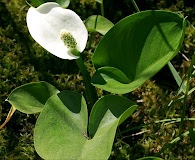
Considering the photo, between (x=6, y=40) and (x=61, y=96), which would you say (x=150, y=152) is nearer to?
(x=61, y=96)

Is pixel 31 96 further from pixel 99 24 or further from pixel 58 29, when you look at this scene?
pixel 99 24

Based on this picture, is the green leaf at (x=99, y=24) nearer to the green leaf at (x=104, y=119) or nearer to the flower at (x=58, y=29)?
the flower at (x=58, y=29)

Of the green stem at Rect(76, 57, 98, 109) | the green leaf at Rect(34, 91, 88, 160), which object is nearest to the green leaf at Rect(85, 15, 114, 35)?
the green stem at Rect(76, 57, 98, 109)

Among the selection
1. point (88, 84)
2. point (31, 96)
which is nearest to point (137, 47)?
point (88, 84)

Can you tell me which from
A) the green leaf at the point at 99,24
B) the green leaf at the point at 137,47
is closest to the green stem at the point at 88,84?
the green leaf at the point at 137,47

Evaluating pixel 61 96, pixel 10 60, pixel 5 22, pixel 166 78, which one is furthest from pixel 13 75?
pixel 166 78
